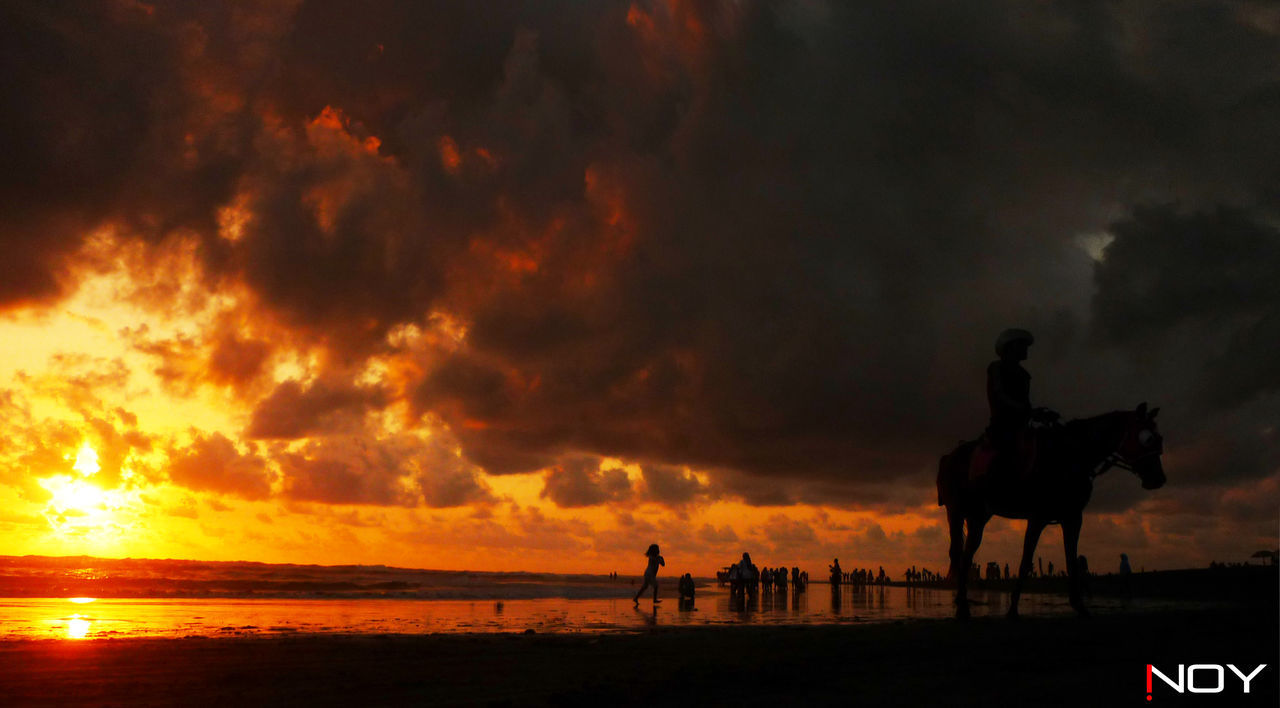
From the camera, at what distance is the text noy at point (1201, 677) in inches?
258

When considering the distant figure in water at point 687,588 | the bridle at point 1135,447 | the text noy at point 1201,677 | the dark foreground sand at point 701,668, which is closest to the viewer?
the text noy at point 1201,677

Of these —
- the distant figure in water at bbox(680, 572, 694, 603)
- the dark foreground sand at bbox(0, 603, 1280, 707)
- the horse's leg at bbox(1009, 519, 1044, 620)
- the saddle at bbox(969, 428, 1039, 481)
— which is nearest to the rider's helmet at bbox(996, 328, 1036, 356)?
the saddle at bbox(969, 428, 1039, 481)

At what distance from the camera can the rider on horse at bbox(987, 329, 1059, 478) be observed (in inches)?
503

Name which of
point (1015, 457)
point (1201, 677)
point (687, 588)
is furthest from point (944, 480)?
point (687, 588)

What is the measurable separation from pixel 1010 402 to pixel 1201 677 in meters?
5.88

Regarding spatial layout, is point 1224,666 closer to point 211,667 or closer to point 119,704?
point 119,704

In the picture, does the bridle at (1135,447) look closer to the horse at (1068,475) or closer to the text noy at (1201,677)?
the horse at (1068,475)

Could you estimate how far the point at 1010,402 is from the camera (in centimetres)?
1265

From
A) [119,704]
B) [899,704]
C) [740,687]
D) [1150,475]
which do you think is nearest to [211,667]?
[119,704]

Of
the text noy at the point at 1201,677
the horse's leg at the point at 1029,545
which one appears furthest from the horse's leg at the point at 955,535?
the text noy at the point at 1201,677

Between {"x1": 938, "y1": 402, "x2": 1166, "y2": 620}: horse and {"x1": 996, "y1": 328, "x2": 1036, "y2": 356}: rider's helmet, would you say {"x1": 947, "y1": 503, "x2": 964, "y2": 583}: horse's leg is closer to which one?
{"x1": 938, "y1": 402, "x2": 1166, "y2": 620}: horse

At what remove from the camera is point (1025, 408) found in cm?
1262

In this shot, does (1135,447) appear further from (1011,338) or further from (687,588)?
(687,588)

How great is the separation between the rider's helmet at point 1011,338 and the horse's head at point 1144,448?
1.79 m
